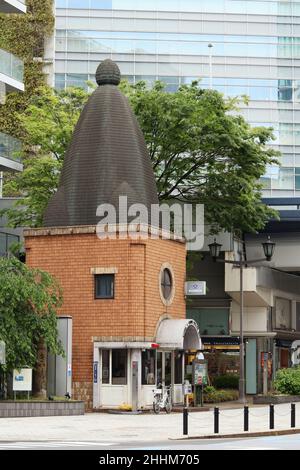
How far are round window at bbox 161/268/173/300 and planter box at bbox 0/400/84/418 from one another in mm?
7003

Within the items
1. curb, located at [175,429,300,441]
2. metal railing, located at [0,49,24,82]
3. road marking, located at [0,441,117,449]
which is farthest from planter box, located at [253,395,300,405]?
road marking, located at [0,441,117,449]

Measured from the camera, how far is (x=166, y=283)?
45.7 m

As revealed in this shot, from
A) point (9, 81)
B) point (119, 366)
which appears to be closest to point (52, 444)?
point (119, 366)

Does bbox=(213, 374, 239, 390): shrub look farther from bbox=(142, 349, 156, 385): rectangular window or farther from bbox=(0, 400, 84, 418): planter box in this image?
bbox=(0, 400, 84, 418): planter box

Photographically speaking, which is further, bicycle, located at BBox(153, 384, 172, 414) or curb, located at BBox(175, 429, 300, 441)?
bicycle, located at BBox(153, 384, 172, 414)

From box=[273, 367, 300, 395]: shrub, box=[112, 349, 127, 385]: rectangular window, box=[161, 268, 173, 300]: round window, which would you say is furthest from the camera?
box=[273, 367, 300, 395]: shrub

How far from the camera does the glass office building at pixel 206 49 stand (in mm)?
A: 118062

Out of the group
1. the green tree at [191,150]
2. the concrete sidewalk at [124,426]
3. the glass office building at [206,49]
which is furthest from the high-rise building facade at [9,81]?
the glass office building at [206,49]

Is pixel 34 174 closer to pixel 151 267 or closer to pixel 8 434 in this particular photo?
pixel 151 267

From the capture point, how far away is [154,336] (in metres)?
43.6

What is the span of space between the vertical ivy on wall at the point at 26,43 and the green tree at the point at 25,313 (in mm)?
46620

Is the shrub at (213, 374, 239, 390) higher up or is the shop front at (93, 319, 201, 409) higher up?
the shop front at (93, 319, 201, 409)

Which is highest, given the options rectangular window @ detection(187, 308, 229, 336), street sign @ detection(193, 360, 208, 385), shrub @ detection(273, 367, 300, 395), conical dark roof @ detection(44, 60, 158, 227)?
conical dark roof @ detection(44, 60, 158, 227)

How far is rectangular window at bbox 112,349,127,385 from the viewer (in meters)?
42.8
